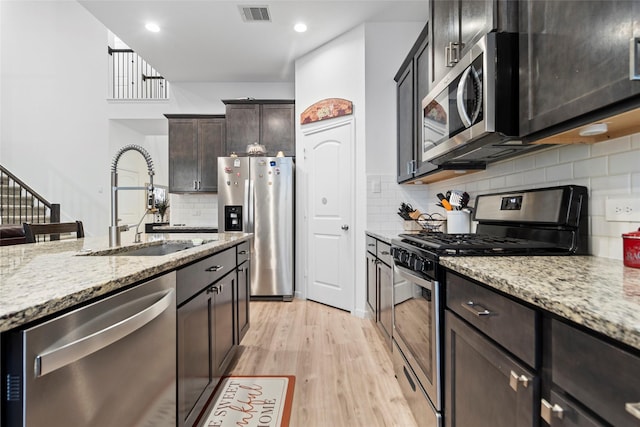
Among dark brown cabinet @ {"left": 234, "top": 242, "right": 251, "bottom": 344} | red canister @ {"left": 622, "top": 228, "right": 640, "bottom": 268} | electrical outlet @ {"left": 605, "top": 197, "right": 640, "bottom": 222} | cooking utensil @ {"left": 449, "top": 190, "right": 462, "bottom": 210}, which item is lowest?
dark brown cabinet @ {"left": 234, "top": 242, "right": 251, "bottom": 344}

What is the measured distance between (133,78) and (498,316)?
7864 mm

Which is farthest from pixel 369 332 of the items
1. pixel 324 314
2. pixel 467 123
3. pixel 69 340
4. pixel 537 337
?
pixel 69 340

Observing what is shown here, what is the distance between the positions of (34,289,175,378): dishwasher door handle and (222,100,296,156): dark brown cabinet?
3.66 meters

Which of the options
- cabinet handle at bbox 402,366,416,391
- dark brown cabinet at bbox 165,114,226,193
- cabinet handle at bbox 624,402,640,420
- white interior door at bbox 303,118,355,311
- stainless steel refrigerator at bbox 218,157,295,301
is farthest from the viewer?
dark brown cabinet at bbox 165,114,226,193

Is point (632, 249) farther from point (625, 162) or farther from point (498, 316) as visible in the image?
point (498, 316)

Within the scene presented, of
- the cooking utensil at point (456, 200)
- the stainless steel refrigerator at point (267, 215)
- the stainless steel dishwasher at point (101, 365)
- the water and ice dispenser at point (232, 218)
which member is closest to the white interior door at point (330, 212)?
the stainless steel refrigerator at point (267, 215)

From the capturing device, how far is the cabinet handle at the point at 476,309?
0.94m

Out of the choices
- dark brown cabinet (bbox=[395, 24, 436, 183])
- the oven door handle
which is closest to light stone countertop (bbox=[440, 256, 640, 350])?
the oven door handle

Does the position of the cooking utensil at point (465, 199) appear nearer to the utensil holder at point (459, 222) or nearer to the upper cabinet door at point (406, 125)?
the utensil holder at point (459, 222)

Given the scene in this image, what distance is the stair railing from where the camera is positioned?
17.2ft

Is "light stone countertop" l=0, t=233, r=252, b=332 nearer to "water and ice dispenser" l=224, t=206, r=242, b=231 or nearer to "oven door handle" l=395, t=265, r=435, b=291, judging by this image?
"oven door handle" l=395, t=265, r=435, b=291

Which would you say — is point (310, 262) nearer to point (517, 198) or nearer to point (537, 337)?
point (517, 198)

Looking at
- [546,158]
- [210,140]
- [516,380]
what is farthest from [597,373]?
[210,140]

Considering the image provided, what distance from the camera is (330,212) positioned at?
3.67m
